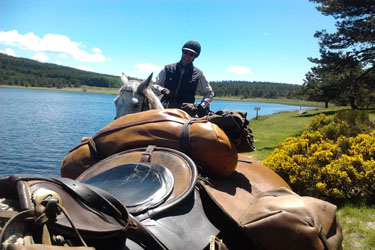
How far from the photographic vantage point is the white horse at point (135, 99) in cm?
397

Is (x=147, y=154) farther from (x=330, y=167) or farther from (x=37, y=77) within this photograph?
(x=37, y=77)

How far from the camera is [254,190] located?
8.84ft

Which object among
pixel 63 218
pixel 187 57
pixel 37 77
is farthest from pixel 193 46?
pixel 37 77

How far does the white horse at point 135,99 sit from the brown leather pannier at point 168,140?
4.44ft

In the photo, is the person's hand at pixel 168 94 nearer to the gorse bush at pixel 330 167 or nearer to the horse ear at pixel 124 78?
the horse ear at pixel 124 78

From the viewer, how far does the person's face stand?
462cm

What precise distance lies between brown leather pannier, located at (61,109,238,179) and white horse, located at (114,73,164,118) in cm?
135

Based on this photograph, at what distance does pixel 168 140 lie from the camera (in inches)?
91.4

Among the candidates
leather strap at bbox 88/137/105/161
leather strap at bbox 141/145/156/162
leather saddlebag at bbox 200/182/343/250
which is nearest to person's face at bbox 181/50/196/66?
leather strap at bbox 88/137/105/161

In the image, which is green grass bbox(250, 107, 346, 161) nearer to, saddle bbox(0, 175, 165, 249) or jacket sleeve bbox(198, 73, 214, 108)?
jacket sleeve bbox(198, 73, 214, 108)

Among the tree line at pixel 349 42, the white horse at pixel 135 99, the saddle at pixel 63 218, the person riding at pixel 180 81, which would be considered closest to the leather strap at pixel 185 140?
the saddle at pixel 63 218

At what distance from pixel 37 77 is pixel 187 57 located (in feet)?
529

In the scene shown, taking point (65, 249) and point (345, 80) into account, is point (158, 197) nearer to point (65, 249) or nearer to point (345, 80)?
point (65, 249)

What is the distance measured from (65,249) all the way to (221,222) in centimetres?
110
